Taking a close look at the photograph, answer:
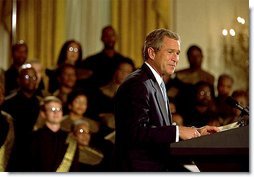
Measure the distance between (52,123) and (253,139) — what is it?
1097mm

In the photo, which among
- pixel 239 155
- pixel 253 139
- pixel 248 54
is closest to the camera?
pixel 239 155

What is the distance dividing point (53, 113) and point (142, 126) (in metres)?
0.58

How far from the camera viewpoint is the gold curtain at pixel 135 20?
296 cm

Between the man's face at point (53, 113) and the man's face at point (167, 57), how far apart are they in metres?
0.60

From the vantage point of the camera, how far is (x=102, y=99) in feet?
9.77

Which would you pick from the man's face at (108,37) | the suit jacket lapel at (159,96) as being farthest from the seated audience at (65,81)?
the suit jacket lapel at (159,96)

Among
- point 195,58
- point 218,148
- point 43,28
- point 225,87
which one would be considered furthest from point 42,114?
point 218,148

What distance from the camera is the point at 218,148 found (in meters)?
2.26

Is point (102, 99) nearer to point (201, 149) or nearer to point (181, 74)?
point (181, 74)

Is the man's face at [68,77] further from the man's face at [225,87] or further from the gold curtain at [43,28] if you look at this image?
the man's face at [225,87]

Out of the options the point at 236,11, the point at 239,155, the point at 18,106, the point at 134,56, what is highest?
the point at 236,11

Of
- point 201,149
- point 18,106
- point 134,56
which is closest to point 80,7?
point 134,56

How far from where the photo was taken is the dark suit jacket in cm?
270

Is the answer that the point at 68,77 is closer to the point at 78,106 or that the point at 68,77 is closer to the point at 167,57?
the point at 78,106
